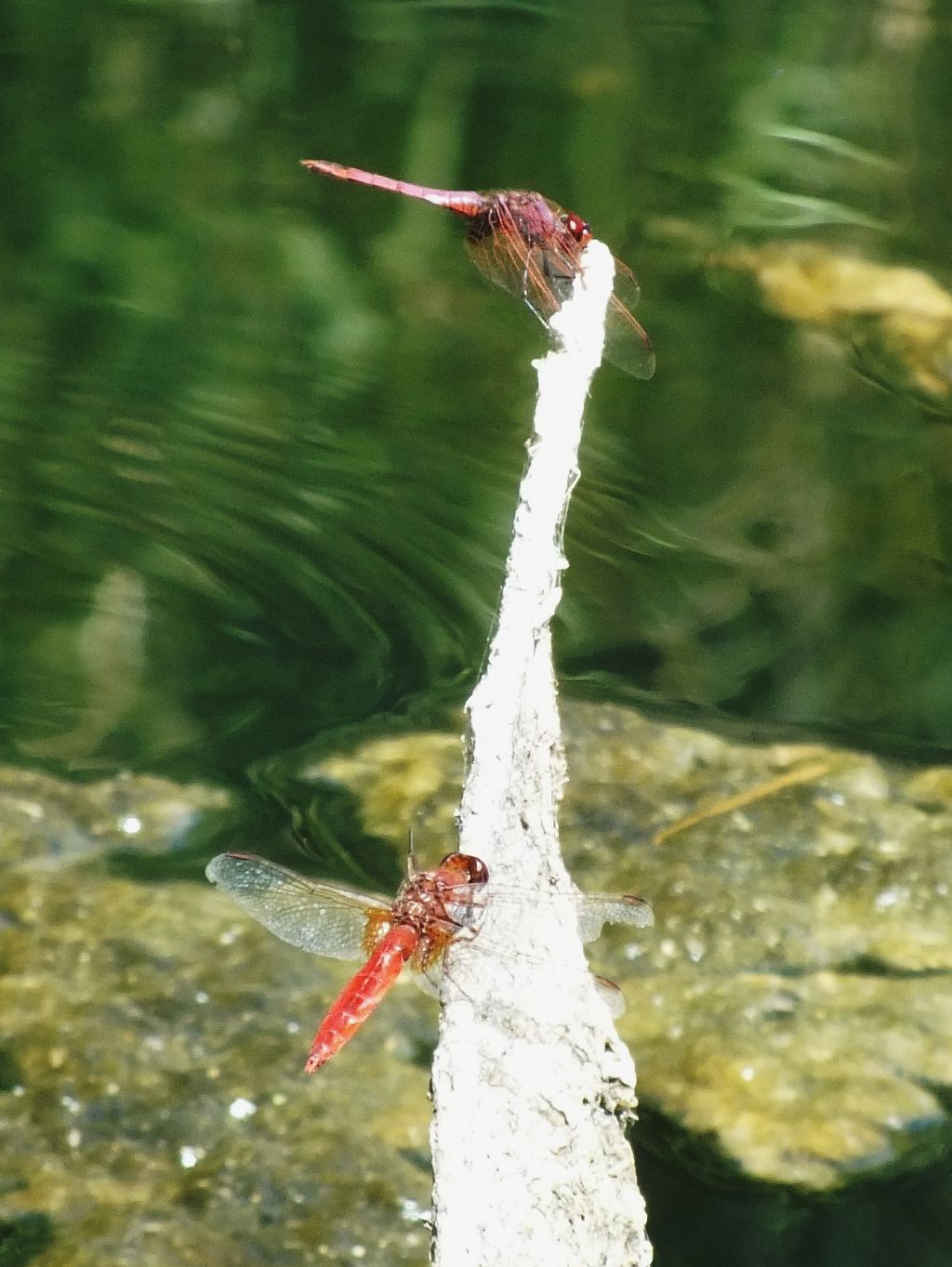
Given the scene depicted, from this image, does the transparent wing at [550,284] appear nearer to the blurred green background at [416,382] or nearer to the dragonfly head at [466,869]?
the dragonfly head at [466,869]

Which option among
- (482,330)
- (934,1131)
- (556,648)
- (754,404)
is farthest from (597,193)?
(934,1131)

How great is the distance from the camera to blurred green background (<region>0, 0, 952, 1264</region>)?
3246 mm

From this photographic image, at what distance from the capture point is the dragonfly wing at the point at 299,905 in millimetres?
1954

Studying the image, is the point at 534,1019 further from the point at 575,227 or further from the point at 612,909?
the point at 575,227

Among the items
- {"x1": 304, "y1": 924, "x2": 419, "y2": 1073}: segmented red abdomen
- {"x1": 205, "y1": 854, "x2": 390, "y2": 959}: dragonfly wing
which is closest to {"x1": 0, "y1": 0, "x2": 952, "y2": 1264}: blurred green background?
{"x1": 205, "y1": 854, "x2": 390, "y2": 959}: dragonfly wing

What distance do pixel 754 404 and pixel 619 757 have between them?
1.74 metres

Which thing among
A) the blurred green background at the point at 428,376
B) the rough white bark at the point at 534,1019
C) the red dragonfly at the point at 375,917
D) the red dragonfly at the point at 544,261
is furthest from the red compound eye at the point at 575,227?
the blurred green background at the point at 428,376

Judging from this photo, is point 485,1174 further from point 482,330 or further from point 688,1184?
point 482,330

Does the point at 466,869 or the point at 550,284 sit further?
the point at 550,284

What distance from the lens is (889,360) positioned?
437 cm

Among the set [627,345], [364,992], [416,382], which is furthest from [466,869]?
[416,382]

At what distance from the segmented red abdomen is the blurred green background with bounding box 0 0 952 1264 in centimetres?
109

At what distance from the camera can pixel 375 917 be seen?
1930 mm

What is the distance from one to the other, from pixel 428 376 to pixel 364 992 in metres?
2.64
